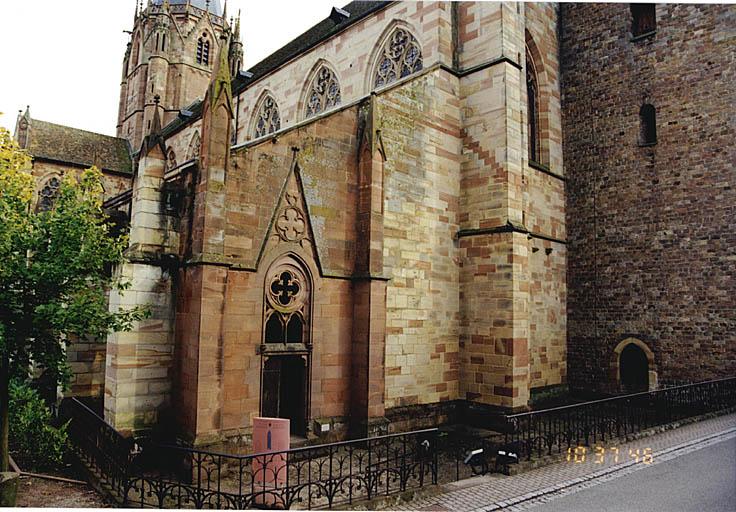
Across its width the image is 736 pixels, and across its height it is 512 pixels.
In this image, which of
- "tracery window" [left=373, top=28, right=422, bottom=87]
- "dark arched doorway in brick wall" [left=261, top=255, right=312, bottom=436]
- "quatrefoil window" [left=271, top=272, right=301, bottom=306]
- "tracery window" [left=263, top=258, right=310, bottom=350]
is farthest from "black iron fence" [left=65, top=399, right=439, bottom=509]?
"tracery window" [left=373, top=28, right=422, bottom=87]

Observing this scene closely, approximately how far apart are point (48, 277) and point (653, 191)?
15756 millimetres

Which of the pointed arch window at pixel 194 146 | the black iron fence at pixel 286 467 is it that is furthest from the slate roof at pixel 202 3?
the black iron fence at pixel 286 467

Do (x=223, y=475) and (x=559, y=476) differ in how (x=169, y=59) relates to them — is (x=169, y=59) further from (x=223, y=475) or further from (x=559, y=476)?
(x=559, y=476)

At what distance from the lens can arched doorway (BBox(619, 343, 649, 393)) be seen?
1572 centimetres

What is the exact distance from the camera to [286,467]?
732 centimetres

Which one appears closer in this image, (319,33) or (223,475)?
(223,475)

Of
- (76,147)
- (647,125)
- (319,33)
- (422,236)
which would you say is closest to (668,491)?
(422,236)

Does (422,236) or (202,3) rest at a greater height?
(202,3)

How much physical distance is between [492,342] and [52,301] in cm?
933

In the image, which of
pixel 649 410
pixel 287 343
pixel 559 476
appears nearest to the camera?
pixel 559 476

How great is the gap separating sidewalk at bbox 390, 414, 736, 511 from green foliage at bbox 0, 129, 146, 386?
206 inches

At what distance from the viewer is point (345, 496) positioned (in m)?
7.92

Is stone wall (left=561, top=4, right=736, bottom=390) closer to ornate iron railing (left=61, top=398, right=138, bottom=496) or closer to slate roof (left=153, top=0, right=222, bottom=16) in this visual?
ornate iron railing (left=61, top=398, right=138, bottom=496)

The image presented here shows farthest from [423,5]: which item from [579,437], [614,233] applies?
[579,437]
